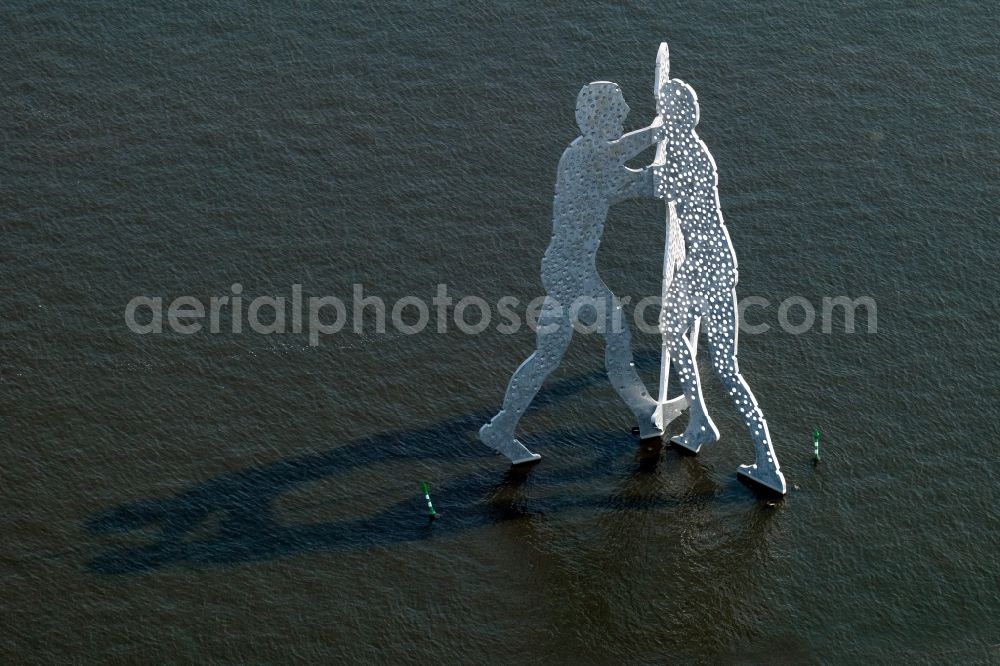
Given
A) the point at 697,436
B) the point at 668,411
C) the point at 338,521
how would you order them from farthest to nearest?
the point at 668,411 < the point at 697,436 < the point at 338,521

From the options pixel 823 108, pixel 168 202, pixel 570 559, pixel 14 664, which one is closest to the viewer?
pixel 14 664

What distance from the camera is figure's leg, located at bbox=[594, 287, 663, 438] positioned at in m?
59.5

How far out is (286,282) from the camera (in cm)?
7031

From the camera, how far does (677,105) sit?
5522 cm

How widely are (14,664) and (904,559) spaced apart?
94.9ft

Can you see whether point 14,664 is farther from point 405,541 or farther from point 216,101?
point 216,101

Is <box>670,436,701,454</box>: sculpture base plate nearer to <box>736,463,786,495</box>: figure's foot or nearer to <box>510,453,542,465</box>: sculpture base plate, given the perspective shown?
<box>736,463,786,495</box>: figure's foot

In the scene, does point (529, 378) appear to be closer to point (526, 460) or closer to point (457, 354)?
point (526, 460)

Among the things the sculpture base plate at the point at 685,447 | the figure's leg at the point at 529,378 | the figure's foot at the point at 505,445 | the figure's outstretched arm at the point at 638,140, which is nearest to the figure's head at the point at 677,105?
the figure's outstretched arm at the point at 638,140

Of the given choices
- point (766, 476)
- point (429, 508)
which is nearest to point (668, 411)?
point (766, 476)

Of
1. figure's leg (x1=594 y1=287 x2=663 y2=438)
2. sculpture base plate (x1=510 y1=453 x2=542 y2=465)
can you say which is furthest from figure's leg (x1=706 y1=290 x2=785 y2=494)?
sculpture base plate (x1=510 y1=453 x2=542 y2=465)

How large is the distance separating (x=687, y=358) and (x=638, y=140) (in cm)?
821

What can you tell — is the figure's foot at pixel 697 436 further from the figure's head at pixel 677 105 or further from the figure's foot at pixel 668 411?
the figure's head at pixel 677 105

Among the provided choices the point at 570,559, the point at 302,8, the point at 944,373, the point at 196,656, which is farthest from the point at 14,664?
the point at 302,8
